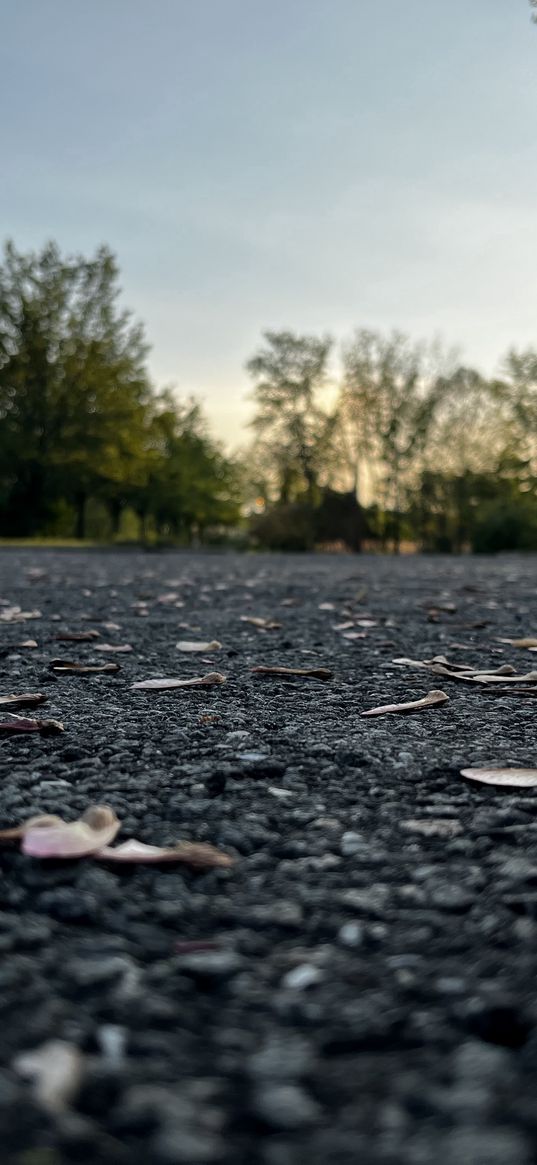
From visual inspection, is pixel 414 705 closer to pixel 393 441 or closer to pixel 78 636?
pixel 78 636

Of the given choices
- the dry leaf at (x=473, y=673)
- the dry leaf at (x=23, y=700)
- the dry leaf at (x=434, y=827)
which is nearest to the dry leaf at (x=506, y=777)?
the dry leaf at (x=434, y=827)

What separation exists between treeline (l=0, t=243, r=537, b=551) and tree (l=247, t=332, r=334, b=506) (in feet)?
0.22

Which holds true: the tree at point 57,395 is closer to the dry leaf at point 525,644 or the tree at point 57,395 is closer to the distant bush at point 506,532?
the distant bush at point 506,532

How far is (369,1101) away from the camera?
77 cm

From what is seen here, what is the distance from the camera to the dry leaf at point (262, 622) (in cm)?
468

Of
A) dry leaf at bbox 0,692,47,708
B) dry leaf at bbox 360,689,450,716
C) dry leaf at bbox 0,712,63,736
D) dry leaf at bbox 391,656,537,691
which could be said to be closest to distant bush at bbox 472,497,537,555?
dry leaf at bbox 391,656,537,691

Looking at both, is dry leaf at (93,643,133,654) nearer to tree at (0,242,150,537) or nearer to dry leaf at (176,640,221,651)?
dry leaf at (176,640,221,651)

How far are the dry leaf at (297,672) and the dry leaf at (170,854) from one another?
172 centimetres

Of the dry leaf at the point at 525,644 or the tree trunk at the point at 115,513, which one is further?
the tree trunk at the point at 115,513

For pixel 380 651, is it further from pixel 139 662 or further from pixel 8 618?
pixel 8 618

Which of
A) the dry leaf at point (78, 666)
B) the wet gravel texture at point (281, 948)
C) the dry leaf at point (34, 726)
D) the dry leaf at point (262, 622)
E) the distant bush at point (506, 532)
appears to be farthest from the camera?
the distant bush at point (506, 532)

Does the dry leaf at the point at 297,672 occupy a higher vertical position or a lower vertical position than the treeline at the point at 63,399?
lower

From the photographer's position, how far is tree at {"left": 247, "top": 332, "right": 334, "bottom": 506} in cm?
4147

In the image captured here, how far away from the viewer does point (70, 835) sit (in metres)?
1.32
